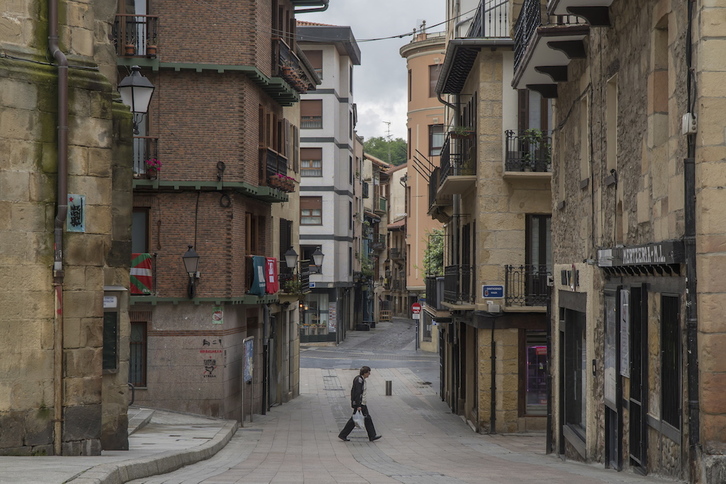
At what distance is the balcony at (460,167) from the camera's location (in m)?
26.1

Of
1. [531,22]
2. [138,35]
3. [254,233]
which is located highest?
[138,35]

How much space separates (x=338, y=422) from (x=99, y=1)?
16.0 m

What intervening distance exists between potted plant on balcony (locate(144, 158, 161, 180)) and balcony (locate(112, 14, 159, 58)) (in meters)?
2.44

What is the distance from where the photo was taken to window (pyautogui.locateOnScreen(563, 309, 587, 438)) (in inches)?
644

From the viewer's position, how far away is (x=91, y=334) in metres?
12.4

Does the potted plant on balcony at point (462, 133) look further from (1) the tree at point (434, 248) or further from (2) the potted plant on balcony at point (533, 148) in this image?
(1) the tree at point (434, 248)

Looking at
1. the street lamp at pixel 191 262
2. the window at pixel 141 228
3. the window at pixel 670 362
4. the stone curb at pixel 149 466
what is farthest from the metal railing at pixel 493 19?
the window at pixel 670 362

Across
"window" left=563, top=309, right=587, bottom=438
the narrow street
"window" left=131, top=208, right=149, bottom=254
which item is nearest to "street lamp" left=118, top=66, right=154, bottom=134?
the narrow street

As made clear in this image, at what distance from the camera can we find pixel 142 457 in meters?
12.7

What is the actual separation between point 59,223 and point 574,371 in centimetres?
861

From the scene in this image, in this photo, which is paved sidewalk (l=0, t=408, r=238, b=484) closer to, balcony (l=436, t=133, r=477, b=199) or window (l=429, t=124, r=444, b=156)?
balcony (l=436, t=133, r=477, b=199)

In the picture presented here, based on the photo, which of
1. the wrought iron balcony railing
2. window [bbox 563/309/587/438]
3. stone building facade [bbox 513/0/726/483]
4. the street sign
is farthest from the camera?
the wrought iron balcony railing

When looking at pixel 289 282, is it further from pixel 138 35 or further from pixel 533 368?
pixel 138 35

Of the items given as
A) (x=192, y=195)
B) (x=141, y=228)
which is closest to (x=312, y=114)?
(x=192, y=195)
